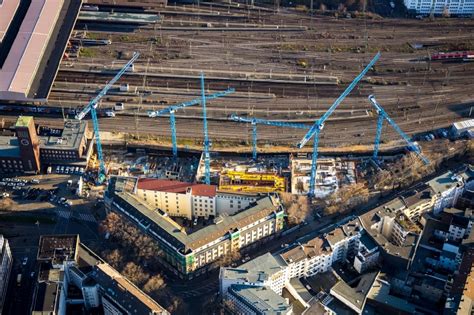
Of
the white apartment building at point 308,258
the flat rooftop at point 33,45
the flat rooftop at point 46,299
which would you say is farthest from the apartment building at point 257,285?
the flat rooftop at point 33,45

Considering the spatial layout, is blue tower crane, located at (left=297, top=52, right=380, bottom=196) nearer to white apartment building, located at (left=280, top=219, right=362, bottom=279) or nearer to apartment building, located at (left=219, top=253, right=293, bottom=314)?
white apartment building, located at (left=280, top=219, right=362, bottom=279)

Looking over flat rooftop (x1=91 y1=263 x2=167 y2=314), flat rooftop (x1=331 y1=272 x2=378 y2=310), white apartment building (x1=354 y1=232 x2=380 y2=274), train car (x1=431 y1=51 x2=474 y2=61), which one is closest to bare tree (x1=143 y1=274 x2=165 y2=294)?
flat rooftop (x1=91 y1=263 x2=167 y2=314)

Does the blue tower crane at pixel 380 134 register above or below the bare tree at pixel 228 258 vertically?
above

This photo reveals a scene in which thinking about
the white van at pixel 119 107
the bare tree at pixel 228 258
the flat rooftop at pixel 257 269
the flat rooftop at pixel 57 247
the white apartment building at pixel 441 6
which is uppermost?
the white apartment building at pixel 441 6

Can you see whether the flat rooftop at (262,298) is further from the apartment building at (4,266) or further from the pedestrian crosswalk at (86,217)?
the apartment building at (4,266)

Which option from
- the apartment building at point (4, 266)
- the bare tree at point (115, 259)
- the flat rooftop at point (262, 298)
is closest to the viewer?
the flat rooftop at point (262, 298)

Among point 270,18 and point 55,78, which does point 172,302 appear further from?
point 270,18

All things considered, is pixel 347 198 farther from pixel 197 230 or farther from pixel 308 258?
pixel 197 230
